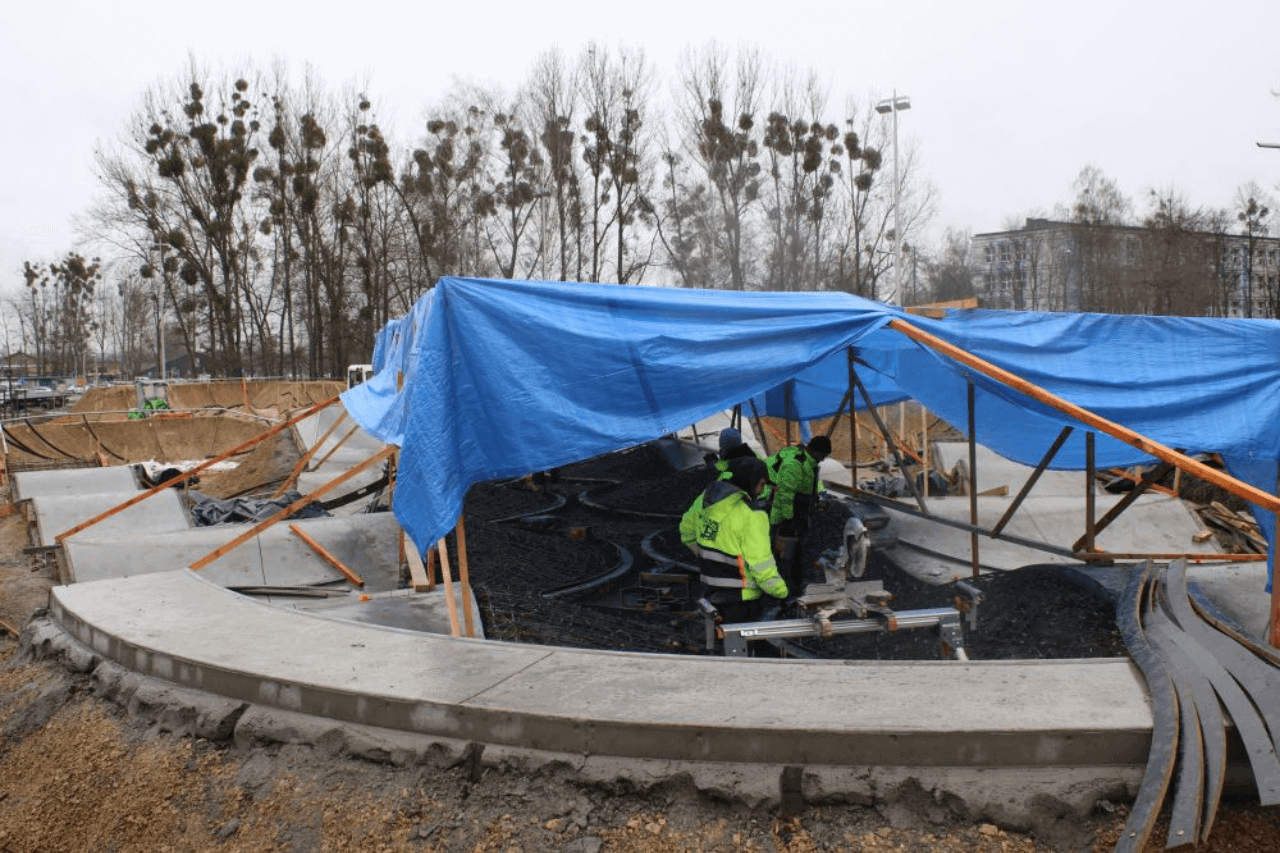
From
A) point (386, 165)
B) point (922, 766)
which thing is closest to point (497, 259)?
point (386, 165)

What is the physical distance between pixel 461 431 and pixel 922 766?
10.1 feet

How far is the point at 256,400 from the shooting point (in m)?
36.4

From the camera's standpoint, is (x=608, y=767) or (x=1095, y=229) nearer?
(x=608, y=767)

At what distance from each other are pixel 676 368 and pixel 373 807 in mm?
3011

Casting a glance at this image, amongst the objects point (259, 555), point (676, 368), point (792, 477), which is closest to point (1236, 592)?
point (792, 477)

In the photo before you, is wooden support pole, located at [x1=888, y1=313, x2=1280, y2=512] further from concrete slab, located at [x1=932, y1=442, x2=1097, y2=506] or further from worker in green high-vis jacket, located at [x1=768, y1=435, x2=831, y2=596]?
concrete slab, located at [x1=932, y1=442, x2=1097, y2=506]

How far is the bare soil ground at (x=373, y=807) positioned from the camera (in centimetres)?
332

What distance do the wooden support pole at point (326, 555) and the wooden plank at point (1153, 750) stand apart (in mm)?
6273

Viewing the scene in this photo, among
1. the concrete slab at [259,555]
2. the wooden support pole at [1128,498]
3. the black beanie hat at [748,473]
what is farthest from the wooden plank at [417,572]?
the wooden support pole at [1128,498]

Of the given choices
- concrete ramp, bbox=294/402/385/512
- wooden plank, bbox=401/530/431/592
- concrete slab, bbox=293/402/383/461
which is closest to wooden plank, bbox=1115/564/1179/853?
wooden plank, bbox=401/530/431/592

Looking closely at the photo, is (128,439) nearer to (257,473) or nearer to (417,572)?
(257,473)

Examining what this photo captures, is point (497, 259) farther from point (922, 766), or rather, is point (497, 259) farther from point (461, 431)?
point (922, 766)

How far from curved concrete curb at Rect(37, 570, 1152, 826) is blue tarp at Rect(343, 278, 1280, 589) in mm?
975

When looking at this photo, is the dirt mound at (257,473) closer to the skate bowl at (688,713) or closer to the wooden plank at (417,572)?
the wooden plank at (417,572)
